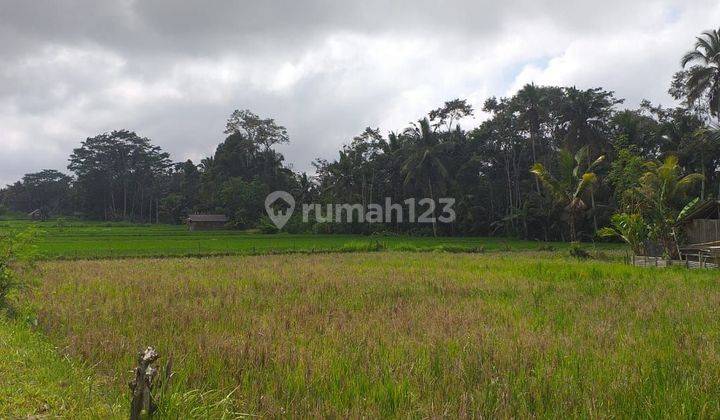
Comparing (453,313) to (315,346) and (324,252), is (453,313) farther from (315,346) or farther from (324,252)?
(324,252)

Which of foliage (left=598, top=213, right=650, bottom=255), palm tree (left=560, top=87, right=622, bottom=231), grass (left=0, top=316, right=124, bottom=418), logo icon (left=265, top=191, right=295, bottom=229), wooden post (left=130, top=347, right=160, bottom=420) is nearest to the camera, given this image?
wooden post (left=130, top=347, right=160, bottom=420)

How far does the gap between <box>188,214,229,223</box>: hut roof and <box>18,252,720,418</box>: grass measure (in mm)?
40902

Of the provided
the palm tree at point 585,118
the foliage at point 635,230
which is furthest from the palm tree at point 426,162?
the foliage at point 635,230

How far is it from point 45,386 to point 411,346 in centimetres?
278

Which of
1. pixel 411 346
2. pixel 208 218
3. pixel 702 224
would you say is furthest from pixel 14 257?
pixel 208 218

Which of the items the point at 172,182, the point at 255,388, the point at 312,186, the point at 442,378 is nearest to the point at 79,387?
the point at 255,388

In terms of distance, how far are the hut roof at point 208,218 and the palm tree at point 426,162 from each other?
2238 centimetres

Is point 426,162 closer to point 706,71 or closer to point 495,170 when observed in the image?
point 495,170

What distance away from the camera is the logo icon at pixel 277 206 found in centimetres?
4297

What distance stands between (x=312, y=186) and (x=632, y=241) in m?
35.0

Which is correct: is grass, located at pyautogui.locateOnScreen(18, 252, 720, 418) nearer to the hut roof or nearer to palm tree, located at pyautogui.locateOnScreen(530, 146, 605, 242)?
palm tree, located at pyautogui.locateOnScreen(530, 146, 605, 242)

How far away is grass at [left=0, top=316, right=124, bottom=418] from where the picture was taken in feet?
9.41

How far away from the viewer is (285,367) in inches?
148

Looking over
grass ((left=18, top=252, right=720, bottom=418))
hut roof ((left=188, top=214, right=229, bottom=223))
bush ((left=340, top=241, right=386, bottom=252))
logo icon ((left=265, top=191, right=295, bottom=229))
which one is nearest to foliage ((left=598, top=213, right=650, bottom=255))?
grass ((left=18, top=252, right=720, bottom=418))
